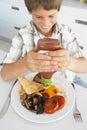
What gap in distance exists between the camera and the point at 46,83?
0.69 m

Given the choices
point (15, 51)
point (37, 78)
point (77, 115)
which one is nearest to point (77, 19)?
point (15, 51)

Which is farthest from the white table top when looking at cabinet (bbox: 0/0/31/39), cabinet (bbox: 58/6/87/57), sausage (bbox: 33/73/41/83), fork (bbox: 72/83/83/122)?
cabinet (bbox: 0/0/31/39)

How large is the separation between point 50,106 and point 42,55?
167 millimetres

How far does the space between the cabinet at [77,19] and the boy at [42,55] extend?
0.73 metres

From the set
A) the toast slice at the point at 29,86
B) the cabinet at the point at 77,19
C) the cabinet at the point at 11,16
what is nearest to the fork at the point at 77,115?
the toast slice at the point at 29,86

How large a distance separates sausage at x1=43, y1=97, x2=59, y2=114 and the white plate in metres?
0.01

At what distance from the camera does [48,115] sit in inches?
25.5

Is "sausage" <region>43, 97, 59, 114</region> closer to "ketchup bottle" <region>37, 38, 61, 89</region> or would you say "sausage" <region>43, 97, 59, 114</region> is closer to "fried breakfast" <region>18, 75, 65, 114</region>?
"fried breakfast" <region>18, 75, 65, 114</region>

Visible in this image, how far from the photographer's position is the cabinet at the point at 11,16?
192 cm

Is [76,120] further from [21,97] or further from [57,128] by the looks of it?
[21,97]

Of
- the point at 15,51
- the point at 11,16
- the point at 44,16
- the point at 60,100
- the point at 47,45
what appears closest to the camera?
the point at 47,45

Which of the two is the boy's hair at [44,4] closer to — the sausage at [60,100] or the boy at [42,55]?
the boy at [42,55]

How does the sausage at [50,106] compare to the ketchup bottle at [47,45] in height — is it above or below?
below

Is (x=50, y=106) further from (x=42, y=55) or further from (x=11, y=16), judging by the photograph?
(x=11, y=16)
